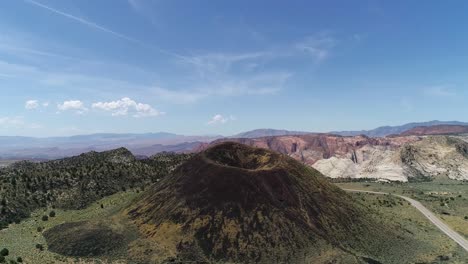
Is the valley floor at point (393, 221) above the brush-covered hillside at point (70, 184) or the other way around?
the other way around

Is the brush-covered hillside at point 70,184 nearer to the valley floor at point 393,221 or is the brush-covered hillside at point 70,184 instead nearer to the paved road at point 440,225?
the valley floor at point 393,221

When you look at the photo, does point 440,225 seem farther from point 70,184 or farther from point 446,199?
point 70,184

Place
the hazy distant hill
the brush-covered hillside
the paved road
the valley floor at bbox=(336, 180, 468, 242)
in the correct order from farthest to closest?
the valley floor at bbox=(336, 180, 468, 242) → the brush-covered hillside → the paved road → the hazy distant hill

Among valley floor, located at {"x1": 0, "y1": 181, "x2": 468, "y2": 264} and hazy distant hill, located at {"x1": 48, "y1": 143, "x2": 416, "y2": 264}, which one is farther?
hazy distant hill, located at {"x1": 48, "y1": 143, "x2": 416, "y2": 264}

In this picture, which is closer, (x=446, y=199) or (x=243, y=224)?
(x=243, y=224)

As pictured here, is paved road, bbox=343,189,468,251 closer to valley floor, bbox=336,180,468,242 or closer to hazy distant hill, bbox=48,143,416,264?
valley floor, bbox=336,180,468,242

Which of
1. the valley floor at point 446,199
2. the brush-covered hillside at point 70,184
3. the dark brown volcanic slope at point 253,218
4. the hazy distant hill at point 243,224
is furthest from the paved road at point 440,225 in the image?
the brush-covered hillside at point 70,184

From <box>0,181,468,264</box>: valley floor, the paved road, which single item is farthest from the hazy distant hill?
the paved road

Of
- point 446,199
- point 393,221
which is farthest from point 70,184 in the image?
point 446,199
